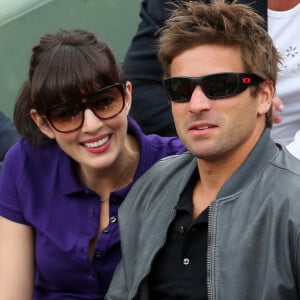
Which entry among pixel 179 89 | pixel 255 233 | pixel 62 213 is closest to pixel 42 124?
pixel 62 213

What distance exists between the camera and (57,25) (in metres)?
3.29

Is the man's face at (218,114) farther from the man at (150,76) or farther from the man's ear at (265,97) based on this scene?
the man at (150,76)

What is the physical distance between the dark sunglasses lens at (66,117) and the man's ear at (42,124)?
63 millimetres

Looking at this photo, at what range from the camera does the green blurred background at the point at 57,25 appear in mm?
3291

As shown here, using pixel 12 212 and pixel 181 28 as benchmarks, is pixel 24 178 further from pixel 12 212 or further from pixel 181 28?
pixel 181 28

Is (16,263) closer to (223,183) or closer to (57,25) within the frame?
(223,183)

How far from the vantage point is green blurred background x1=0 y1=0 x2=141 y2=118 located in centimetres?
329

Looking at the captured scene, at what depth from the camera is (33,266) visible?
2.38 m

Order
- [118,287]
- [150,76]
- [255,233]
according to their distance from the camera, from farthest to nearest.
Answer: [150,76], [118,287], [255,233]

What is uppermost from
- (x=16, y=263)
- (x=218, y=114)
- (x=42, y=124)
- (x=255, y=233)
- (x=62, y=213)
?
(x=218, y=114)

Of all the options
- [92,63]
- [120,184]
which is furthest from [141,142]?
[92,63]

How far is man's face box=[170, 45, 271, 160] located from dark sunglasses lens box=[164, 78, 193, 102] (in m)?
0.01

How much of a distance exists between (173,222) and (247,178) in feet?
0.80

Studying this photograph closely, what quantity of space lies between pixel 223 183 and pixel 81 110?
1.64 feet
